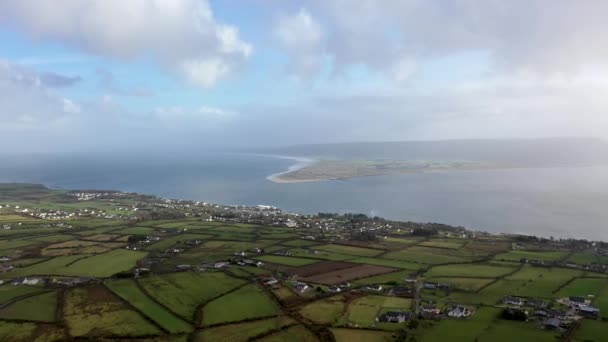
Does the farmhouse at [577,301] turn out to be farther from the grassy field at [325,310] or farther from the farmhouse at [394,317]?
the grassy field at [325,310]

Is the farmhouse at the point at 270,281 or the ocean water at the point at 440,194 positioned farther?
the ocean water at the point at 440,194

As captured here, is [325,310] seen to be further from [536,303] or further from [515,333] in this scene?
[536,303]

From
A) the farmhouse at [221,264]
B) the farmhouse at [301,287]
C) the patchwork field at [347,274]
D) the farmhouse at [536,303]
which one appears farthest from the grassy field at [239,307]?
the farmhouse at [536,303]

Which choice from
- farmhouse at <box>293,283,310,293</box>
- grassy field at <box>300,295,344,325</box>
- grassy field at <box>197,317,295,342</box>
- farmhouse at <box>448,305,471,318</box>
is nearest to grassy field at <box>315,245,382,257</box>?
farmhouse at <box>293,283,310,293</box>

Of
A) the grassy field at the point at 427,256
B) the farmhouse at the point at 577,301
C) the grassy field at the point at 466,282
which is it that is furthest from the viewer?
the grassy field at the point at 427,256

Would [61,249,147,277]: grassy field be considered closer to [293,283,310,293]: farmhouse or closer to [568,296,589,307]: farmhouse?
[293,283,310,293]: farmhouse

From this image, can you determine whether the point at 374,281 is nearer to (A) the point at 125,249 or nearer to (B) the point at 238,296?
(B) the point at 238,296

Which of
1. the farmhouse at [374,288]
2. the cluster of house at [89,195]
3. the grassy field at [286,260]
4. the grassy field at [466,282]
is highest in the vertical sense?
the cluster of house at [89,195]

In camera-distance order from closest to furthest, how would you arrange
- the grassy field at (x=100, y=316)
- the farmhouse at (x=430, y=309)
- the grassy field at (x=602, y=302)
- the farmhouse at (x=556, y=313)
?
the grassy field at (x=100, y=316) < the farmhouse at (x=556, y=313) < the farmhouse at (x=430, y=309) < the grassy field at (x=602, y=302)
